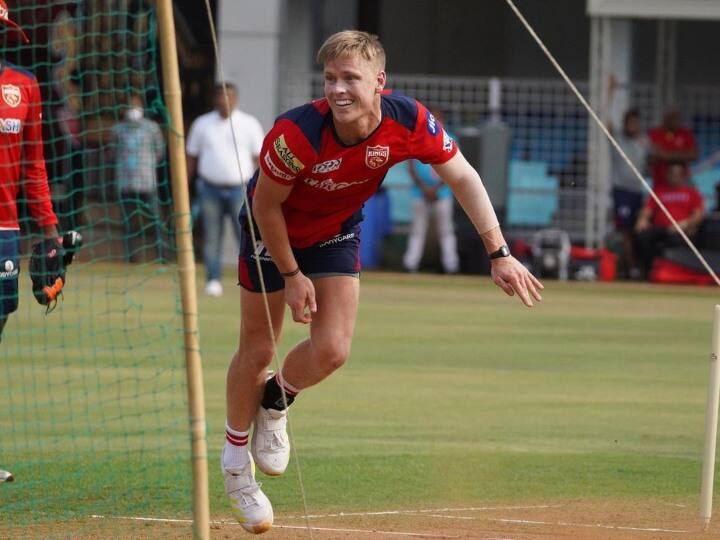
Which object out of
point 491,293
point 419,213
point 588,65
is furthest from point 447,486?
point 588,65

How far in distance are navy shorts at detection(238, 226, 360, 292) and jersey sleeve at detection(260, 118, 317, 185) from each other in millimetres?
642

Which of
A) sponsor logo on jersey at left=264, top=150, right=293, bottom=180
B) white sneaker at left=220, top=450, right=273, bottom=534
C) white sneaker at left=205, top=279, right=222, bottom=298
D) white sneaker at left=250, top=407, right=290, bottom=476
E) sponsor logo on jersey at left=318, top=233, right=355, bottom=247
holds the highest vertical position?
sponsor logo on jersey at left=264, top=150, right=293, bottom=180

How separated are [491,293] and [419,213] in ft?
8.51

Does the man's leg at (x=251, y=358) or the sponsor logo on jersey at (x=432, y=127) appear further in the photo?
the man's leg at (x=251, y=358)

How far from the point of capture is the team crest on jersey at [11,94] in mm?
7953

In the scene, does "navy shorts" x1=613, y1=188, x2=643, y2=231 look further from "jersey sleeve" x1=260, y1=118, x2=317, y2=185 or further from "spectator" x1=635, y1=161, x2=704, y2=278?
"jersey sleeve" x1=260, y1=118, x2=317, y2=185

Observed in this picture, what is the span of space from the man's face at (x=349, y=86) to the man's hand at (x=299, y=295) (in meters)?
0.81

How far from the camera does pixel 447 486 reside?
26.8 feet

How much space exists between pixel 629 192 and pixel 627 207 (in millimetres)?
230

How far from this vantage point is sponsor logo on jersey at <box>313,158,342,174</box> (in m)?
6.50

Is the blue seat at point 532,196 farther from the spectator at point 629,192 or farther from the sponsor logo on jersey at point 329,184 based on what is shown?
the sponsor logo on jersey at point 329,184

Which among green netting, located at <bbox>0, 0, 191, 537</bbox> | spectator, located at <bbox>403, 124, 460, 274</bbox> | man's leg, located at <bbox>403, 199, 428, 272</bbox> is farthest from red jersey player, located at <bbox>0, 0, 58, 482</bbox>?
man's leg, located at <bbox>403, 199, 428, 272</bbox>

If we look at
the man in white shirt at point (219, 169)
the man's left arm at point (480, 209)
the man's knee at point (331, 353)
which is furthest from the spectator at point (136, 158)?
the man's left arm at point (480, 209)

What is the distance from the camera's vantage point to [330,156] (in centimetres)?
648
